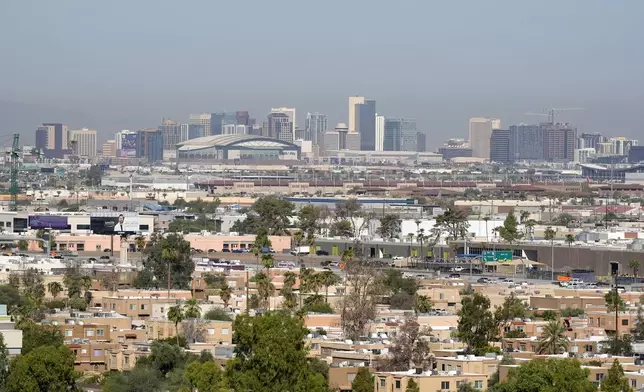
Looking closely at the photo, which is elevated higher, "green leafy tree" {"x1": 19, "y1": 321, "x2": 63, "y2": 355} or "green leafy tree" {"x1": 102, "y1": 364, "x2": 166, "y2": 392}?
"green leafy tree" {"x1": 19, "y1": 321, "x2": 63, "y2": 355}

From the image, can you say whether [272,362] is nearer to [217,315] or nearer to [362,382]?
[362,382]

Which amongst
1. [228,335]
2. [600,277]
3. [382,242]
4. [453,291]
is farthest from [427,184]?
[228,335]

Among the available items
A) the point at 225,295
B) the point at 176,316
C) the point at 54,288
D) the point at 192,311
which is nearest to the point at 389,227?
the point at 54,288

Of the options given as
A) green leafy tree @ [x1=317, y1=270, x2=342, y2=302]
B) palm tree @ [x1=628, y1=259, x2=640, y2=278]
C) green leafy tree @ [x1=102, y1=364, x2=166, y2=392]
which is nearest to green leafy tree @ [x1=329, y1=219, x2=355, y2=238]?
palm tree @ [x1=628, y1=259, x2=640, y2=278]

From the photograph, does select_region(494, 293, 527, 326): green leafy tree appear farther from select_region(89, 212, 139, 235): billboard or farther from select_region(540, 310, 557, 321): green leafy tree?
select_region(89, 212, 139, 235): billboard

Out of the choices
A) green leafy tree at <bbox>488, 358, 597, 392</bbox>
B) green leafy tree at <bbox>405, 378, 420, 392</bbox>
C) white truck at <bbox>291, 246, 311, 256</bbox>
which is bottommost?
white truck at <bbox>291, 246, 311, 256</bbox>

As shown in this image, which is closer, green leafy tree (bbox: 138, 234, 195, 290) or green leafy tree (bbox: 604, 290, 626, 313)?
green leafy tree (bbox: 604, 290, 626, 313)
